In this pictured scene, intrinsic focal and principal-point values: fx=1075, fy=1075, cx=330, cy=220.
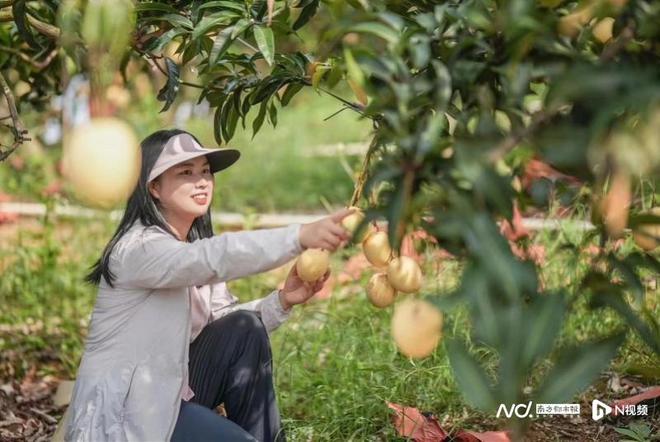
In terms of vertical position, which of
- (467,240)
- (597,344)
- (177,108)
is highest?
(467,240)

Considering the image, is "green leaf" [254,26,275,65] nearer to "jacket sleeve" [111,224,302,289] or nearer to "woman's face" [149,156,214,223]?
"jacket sleeve" [111,224,302,289]

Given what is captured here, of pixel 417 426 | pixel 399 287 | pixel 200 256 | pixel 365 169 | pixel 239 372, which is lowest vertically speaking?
pixel 417 426

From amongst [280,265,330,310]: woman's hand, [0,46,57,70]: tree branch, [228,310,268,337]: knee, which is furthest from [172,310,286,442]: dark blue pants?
[0,46,57,70]: tree branch

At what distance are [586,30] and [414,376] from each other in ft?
4.27

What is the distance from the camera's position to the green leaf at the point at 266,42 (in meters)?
1.51

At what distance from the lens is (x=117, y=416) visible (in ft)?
6.04

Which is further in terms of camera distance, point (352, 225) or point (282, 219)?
point (282, 219)

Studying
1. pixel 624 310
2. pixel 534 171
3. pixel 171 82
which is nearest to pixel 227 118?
pixel 171 82

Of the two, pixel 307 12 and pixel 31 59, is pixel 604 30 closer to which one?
pixel 307 12

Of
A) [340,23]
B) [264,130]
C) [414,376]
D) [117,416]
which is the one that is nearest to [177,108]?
[264,130]

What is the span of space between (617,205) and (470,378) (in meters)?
0.25

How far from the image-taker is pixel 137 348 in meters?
1.87

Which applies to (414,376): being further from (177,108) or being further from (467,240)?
(177,108)

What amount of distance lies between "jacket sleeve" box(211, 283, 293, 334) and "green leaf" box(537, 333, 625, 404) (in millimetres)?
933
